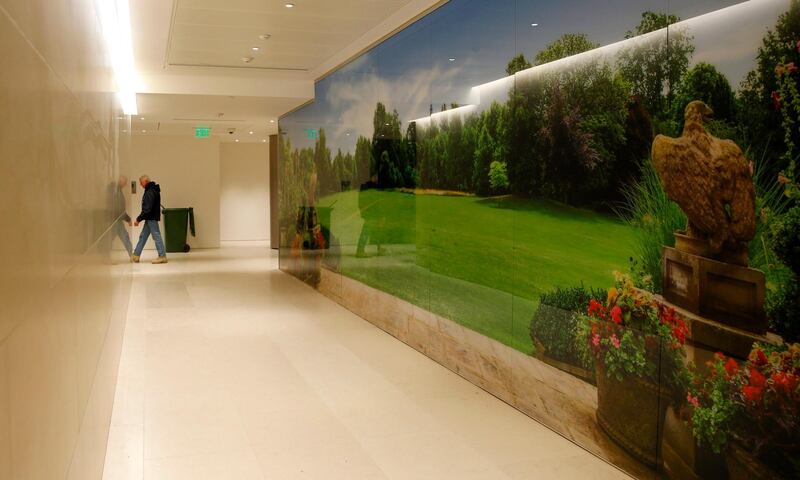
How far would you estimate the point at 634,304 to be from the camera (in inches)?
159

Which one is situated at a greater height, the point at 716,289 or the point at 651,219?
the point at 651,219

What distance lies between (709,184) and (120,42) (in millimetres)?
7370

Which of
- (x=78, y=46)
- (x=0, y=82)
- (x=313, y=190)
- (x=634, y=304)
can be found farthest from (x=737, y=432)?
(x=313, y=190)

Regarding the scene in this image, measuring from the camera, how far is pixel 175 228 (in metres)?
19.5

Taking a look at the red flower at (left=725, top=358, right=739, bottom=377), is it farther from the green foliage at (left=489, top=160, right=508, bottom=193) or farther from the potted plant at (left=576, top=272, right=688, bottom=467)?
the green foliage at (left=489, top=160, right=508, bottom=193)

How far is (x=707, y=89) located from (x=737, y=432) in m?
1.62

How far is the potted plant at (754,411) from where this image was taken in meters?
2.98

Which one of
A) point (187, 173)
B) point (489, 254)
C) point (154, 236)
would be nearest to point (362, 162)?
point (489, 254)

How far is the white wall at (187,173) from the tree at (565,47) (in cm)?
1708

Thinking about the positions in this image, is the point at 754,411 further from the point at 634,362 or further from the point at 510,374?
the point at 510,374

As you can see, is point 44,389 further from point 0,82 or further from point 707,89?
point 707,89

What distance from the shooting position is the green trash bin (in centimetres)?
1948

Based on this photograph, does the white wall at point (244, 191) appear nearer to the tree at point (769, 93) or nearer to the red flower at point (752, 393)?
the tree at point (769, 93)

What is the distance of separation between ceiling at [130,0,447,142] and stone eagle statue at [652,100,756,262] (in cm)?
396
